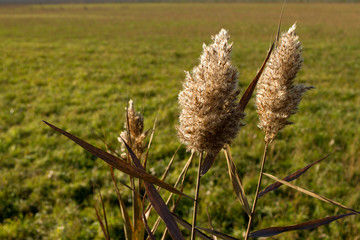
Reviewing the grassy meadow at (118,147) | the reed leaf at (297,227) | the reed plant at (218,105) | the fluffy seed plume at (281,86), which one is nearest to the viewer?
the reed plant at (218,105)

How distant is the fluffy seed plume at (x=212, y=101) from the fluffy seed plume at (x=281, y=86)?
224mm

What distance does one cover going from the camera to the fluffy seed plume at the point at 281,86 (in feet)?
4.11

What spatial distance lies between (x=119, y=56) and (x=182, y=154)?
37.9 ft

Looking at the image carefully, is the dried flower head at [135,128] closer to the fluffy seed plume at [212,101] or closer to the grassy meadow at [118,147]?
the grassy meadow at [118,147]

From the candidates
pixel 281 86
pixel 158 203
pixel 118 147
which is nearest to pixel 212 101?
pixel 281 86

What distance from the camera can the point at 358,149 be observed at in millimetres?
5867

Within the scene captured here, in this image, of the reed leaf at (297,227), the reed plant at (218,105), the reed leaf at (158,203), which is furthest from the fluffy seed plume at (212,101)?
the reed leaf at (297,227)

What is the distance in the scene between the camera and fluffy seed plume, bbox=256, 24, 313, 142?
49.4 inches

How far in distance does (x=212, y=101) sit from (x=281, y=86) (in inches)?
14.3

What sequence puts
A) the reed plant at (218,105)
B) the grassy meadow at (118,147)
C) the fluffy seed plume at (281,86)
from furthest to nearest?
1. the grassy meadow at (118,147)
2. the fluffy seed plume at (281,86)
3. the reed plant at (218,105)

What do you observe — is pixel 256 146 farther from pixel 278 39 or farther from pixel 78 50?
pixel 78 50

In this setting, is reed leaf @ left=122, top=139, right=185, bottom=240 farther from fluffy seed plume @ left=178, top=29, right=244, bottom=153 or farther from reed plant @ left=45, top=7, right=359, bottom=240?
fluffy seed plume @ left=178, top=29, right=244, bottom=153

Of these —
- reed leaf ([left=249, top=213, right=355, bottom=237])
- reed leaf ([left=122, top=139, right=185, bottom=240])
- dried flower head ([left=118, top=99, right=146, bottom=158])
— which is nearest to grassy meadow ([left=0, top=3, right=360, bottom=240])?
dried flower head ([left=118, top=99, right=146, bottom=158])

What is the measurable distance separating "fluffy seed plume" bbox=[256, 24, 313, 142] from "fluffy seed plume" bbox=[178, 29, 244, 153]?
0.73ft
